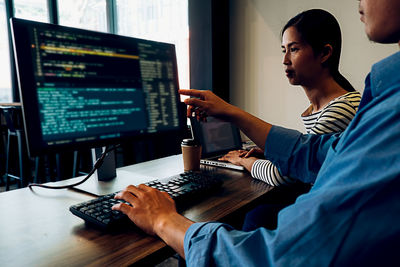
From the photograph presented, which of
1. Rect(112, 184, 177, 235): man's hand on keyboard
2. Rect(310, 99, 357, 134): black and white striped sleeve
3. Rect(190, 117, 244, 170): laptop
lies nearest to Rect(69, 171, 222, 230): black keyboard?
Rect(112, 184, 177, 235): man's hand on keyboard

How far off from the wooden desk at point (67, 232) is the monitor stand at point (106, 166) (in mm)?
56

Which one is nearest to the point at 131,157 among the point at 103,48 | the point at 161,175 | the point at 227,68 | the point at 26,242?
the point at 227,68

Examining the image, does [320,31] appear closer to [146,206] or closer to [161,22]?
[146,206]

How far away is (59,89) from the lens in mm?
750

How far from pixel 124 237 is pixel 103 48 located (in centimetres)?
55

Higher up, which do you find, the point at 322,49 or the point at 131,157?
the point at 322,49

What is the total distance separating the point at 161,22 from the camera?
4070 millimetres

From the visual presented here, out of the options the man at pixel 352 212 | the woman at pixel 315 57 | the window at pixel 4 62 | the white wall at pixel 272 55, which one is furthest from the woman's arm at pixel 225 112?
the window at pixel 4 62

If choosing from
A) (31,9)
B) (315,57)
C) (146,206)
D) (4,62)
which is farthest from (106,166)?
(31,9)

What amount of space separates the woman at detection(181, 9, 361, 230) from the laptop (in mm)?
75

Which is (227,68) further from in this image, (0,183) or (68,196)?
(0,183)

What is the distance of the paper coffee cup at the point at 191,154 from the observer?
3.60 feet

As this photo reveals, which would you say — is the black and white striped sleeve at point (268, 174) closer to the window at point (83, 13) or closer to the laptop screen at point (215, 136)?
the laptop screen at point (215, 136)

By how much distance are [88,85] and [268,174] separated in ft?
2.07
